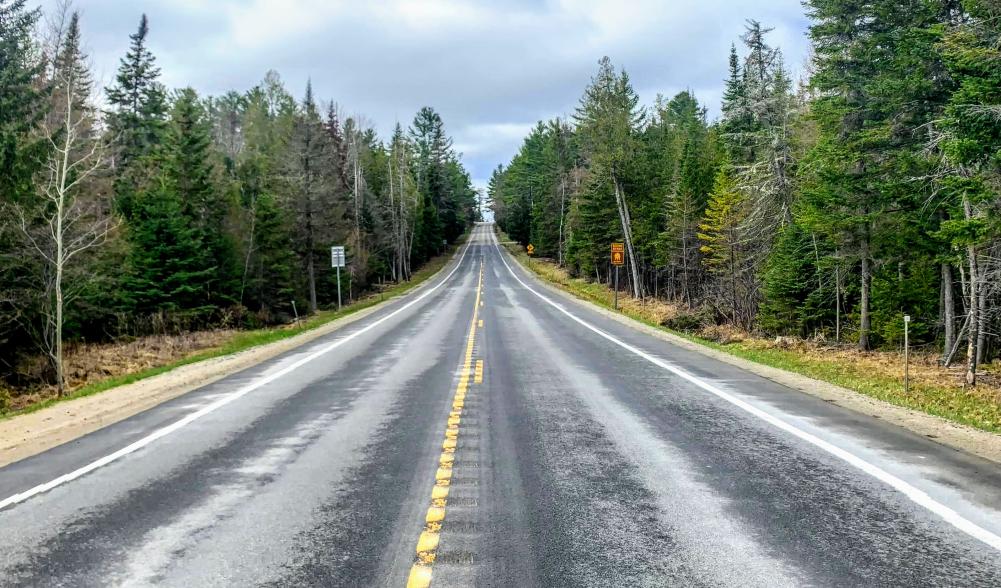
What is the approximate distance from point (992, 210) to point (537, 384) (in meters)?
10.7

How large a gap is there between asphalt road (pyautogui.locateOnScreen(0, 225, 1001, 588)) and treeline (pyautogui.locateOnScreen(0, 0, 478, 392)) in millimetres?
12533

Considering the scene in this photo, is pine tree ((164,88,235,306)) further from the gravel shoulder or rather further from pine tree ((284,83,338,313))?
the gravel shoulder

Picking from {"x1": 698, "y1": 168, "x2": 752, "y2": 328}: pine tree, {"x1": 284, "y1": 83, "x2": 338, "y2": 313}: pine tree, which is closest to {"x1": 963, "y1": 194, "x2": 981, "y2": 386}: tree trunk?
{"x1": 698, "y1": 168, "x2": 752, "y2": 328}: pine tree

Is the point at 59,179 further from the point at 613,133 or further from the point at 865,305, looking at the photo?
the point at 613,133

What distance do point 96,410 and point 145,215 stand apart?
87.4ft

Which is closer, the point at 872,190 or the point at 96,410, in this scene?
the point at 96,410

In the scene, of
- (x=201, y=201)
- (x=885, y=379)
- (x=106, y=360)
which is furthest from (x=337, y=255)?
(x=885, y=379)

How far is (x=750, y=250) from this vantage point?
32.8 m

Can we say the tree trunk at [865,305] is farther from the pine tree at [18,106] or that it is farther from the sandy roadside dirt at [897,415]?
the pine tree at [18,106]

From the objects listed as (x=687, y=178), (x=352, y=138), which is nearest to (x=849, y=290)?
(x=687, y=178)

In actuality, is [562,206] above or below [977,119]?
above

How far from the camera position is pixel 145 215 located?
3192 centimetres

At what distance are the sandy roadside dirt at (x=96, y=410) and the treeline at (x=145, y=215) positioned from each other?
18.7 feet

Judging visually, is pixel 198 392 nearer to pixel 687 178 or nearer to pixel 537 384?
pixel 537 384
